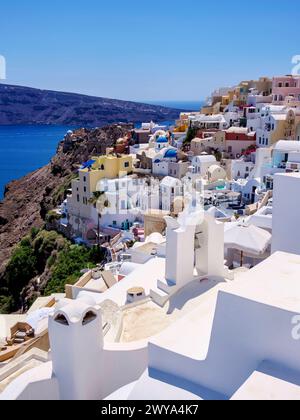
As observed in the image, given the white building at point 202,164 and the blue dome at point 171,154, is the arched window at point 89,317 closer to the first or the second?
the white building at point 202,164

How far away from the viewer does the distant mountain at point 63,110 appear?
124m

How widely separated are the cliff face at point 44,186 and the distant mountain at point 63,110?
64.8m

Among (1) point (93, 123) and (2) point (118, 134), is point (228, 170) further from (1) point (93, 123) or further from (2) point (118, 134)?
(1) point (93, 123)

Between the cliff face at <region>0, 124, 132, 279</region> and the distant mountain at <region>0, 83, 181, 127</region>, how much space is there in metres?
64.8

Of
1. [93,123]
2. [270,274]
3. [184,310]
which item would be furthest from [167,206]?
[93,123]

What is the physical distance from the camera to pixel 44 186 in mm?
54594

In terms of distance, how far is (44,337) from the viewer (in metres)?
12.8

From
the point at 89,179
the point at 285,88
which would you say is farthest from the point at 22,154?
the point at 89,179

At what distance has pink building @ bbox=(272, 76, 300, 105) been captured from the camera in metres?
42.9

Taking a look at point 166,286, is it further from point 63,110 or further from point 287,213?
point 63,110

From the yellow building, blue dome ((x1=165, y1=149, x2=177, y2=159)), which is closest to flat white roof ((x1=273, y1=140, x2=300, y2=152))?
blue dome ((x1=165, y1=149, x2=177, y2=159))

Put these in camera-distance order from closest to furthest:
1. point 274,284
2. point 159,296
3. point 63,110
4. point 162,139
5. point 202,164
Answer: point 274,284 → point 159,296 → point 202,164 → point 162,139 → point 63,110

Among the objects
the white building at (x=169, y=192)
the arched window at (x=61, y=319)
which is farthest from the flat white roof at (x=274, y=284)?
the white building at (x=169, y=192)

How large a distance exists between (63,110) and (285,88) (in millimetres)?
128953
